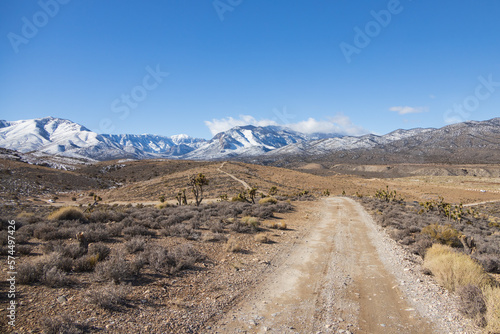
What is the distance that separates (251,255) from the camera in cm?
1102

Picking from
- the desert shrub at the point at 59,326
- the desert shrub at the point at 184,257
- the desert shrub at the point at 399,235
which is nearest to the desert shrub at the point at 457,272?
the desert shrub at the point at 399,235

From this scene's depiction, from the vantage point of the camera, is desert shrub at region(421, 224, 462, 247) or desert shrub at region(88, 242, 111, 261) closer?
desert shrub at region(88, 242, 111, 261)

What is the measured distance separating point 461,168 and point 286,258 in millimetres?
160075

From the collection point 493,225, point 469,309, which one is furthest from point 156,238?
point 493,225

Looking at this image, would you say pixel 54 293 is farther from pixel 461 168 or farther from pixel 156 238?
pixel 461 168

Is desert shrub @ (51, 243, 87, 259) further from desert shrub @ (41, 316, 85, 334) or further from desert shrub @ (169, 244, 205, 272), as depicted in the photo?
desert shrub @ (41, 316, 85, 334)

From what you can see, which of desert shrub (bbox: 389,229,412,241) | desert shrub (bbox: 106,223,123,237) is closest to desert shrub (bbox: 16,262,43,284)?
desert shrub (bbox: 106,223,123,237)

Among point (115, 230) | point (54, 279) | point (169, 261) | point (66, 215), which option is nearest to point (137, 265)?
point (169, 261)

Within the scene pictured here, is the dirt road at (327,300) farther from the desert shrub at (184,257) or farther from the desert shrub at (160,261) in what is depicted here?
the desert shrub at (160,261)

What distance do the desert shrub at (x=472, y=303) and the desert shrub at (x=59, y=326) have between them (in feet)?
28.8

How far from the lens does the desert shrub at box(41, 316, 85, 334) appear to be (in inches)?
183

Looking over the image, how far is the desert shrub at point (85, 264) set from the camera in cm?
766

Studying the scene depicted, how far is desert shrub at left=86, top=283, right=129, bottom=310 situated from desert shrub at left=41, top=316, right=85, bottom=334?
790 millimetres

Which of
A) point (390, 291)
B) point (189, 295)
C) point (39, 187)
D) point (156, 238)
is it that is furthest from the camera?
point (39, 187)
